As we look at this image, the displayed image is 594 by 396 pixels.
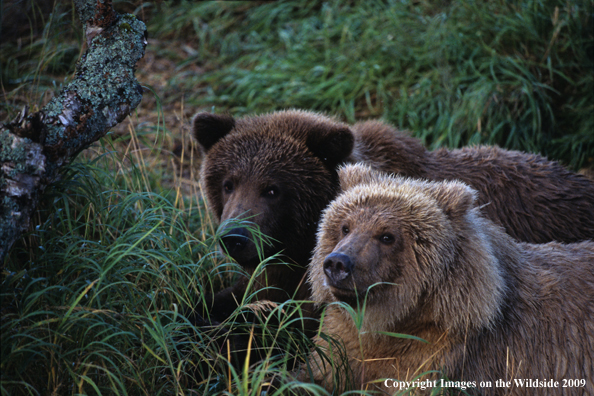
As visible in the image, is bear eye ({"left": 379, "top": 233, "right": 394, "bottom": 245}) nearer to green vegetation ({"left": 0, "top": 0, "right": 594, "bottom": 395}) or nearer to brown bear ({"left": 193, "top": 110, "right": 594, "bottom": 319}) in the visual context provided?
green vegetation ({"left": 0, "top": 0, "right": 594, "bottom": 395})

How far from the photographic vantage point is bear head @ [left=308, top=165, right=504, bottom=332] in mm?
3039

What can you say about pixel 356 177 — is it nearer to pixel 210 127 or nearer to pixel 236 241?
pixel 236 241

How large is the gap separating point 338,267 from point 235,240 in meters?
0.95

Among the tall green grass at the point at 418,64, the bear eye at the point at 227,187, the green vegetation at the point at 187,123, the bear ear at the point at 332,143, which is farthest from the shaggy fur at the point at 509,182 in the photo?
the tall green grass at the point at 418,64

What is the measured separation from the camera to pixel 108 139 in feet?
13.4

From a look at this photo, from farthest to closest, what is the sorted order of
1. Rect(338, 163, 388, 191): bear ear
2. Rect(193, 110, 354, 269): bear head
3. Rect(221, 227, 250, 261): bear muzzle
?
Rect(193, 110, 354, 269): bear head
Rect(221, 227, 250, 261): bear muzzle
Rect(338, 163, 388, 191): bear ear

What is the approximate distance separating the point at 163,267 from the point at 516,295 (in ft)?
6.64

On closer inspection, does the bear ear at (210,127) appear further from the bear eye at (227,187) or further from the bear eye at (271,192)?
the bear eye at (271,192)

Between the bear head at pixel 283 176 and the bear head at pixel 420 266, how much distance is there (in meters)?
0.91

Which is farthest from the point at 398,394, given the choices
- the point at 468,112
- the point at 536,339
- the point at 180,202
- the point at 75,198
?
the point at 468,112

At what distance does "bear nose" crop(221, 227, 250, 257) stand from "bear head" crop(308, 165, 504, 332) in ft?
2.27

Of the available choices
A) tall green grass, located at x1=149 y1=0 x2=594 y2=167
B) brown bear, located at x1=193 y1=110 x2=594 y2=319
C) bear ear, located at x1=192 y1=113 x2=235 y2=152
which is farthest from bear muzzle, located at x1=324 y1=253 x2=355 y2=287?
tall green grass, located at x1=149 y1=0 x2=594 y2=167

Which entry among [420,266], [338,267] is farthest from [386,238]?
[338,267]

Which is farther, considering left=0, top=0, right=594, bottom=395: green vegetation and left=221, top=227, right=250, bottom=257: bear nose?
left=221, top=227, right=250, bottom=257: bear nose
